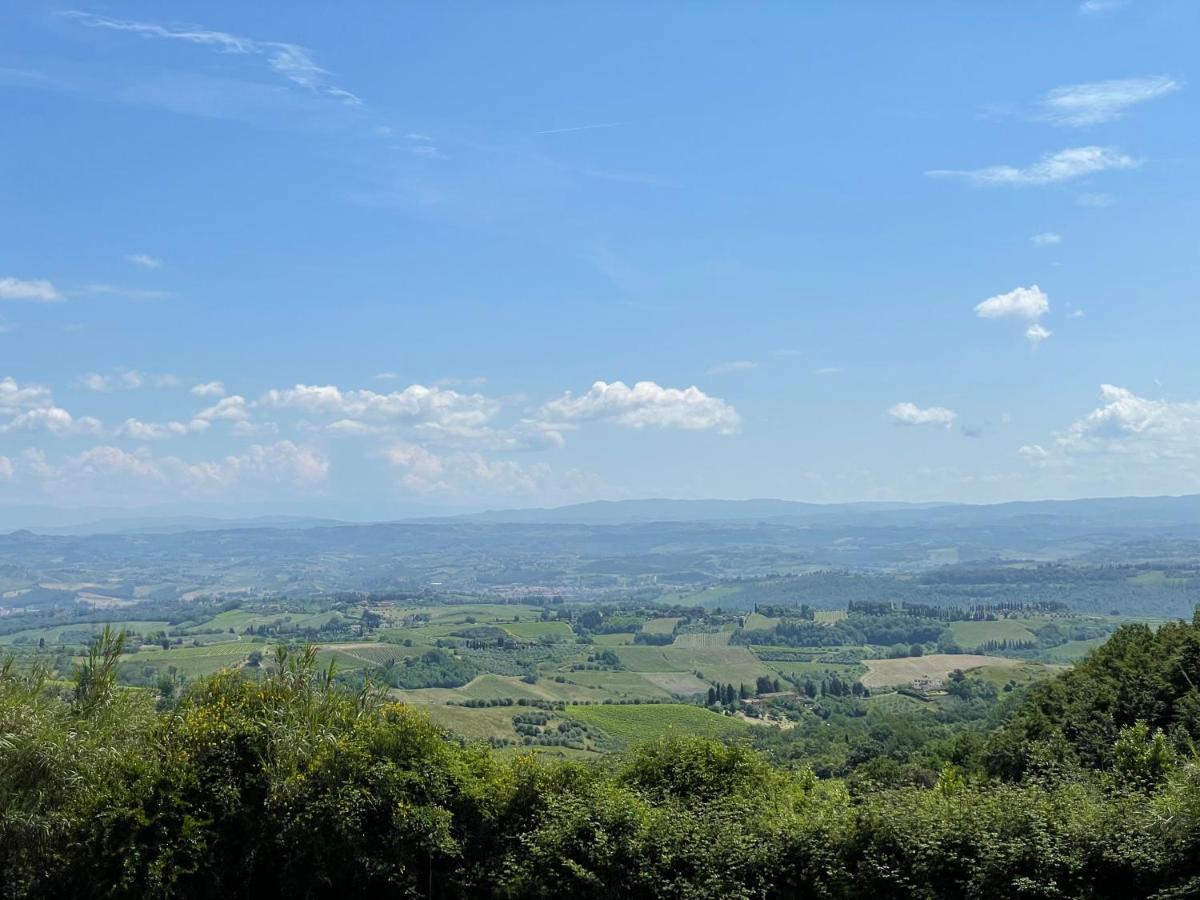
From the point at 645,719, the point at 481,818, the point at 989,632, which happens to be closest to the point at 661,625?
the point at 989,632

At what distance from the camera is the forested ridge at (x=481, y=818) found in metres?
12.0

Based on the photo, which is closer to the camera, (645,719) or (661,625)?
(645,719)

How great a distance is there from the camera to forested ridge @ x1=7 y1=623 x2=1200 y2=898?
12.0m

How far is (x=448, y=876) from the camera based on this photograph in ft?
46.2

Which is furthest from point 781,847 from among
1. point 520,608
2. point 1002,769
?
point 520,608

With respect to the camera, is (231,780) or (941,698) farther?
(941,698)

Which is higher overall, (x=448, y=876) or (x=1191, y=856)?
(x=1191, y=856)

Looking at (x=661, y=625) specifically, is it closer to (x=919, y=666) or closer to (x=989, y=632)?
(x=989, y=632)

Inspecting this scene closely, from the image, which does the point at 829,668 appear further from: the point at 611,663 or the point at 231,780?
the point at 231,780

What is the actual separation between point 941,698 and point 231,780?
71296mm

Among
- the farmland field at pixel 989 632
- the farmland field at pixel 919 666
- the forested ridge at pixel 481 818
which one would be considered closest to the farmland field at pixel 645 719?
the farmland field at pixel 919 666

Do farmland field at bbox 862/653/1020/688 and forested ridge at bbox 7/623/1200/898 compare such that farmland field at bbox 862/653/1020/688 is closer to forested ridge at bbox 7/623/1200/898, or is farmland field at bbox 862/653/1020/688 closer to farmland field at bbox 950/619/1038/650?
farmland field at bbox 950/619/1038/650

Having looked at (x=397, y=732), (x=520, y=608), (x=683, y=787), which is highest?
(x=397, y=732)

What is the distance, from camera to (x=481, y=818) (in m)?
14.4
